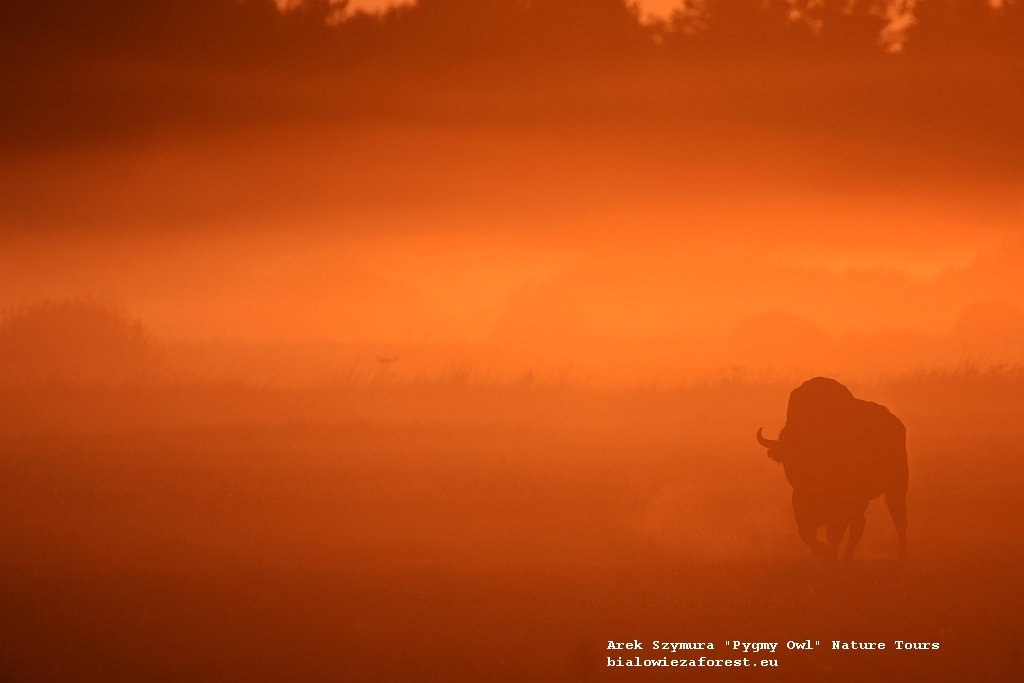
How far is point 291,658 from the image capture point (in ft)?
23.5

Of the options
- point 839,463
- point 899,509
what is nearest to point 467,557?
point 839,463

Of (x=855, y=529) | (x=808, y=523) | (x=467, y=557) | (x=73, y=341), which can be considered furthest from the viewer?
(x=73, y=341)

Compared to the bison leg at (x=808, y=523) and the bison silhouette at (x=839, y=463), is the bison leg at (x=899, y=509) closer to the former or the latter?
the bison silhouette at (x=839, y=463)

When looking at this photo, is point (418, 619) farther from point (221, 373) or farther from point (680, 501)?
point (221, 373)

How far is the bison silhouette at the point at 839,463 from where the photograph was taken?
9055 millimetres

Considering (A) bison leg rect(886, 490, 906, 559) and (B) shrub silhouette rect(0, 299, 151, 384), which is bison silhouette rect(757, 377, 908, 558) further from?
(B) shrub silhouette rect(0, 299, 151, 384)

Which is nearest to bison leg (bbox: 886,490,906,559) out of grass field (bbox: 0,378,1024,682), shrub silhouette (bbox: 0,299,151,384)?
grass field (bbox: 0,378,1024,682)

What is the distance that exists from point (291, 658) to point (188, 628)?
0.88m

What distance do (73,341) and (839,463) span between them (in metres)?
19.8

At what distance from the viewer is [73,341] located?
2498 cm

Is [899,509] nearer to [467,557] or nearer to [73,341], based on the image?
[467,557]

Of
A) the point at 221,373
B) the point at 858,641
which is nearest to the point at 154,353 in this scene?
the point at 221,373

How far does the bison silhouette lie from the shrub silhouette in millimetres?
16978

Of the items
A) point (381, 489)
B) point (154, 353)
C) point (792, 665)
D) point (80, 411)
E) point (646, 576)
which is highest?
point (154, 353)
